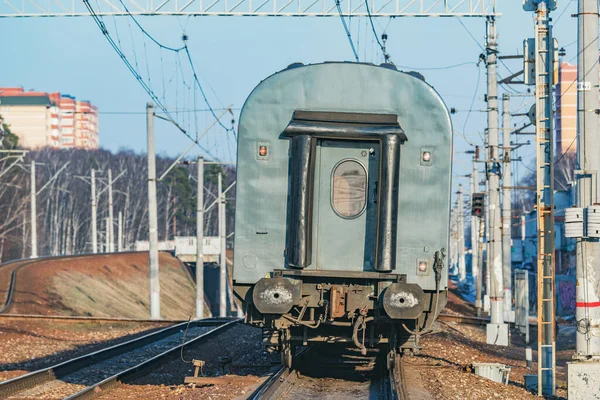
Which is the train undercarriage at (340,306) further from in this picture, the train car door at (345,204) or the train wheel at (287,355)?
the train car door at (345,204)

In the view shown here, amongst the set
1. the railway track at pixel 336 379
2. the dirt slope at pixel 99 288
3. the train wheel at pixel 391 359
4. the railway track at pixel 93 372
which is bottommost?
the dirt slope at pixel 99 288

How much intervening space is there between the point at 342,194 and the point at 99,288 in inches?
1713

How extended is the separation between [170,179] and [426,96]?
89387 millimetres

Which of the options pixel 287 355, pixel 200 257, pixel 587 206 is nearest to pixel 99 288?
pixel 200 257

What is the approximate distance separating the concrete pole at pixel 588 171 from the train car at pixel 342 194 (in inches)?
107

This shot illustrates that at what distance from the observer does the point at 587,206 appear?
550 inches

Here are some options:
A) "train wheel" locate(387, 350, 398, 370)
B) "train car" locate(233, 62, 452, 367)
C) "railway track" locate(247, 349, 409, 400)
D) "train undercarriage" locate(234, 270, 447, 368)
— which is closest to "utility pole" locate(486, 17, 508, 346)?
"railway track" locate(247, 349, 409, 400)

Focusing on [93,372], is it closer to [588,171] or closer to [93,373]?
[93,373]

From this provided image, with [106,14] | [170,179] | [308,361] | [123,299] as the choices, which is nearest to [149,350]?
[308,361]

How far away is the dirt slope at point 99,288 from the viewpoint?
42.1 m

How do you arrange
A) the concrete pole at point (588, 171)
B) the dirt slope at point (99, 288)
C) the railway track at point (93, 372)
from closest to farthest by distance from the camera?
the railway track at point (93, 372) < the concrete pole at point (588, 171) < the dirt slope at point (99, 288)

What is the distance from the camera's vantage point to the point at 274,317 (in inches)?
476

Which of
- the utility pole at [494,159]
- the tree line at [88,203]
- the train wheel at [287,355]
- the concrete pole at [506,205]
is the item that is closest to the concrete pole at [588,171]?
the train wheel at [287,355]

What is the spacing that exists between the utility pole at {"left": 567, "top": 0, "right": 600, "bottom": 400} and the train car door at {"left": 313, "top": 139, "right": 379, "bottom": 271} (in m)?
3.41
